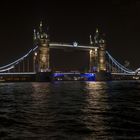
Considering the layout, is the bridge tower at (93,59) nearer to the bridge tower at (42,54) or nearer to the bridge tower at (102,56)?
the bridge tower at (102,56)

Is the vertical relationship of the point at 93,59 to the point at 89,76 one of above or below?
above

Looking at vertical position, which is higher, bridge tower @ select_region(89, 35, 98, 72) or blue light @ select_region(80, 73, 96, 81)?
bridge tower @ select_region(89, 35, 98, 72)

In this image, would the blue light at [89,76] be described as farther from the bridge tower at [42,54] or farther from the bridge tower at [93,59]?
the bridge tower at [42,54]

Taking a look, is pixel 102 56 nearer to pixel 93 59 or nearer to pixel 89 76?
pixel 93 59

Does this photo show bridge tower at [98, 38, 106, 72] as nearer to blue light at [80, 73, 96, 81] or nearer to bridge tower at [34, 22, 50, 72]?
blue light at [80, 73, 96, 81]

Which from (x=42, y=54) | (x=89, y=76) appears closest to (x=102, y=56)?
(x=89, y=76)

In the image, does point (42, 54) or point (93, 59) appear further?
point (93, 59)

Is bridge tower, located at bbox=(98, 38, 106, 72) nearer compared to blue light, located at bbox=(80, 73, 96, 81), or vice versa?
blue light, located at bbox=(80, 73, 96, 81)

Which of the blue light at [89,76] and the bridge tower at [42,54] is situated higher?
the bridge tower at [42,54]

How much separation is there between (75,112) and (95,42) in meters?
153

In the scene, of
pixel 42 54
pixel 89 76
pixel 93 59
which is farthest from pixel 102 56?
pixel 42 54

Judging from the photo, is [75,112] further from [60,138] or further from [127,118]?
[60,138]

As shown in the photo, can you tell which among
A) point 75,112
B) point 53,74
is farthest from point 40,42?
point 75,112

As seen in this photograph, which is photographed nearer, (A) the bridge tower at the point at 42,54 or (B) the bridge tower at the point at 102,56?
(A) the bridge tower at the point at 42,54
